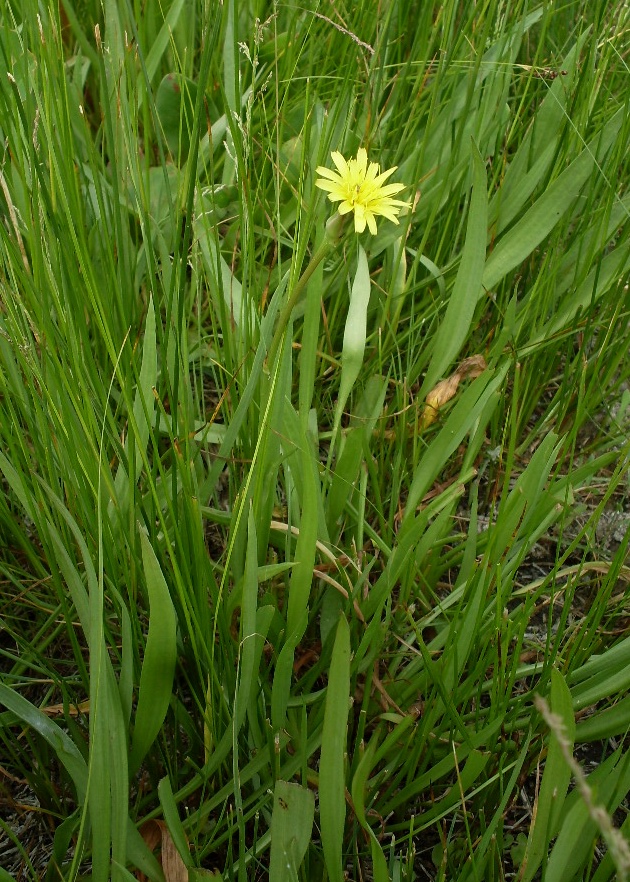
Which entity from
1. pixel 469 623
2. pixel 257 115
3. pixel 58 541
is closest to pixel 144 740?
pixel 58 541

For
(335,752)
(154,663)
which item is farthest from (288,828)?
(154,663)

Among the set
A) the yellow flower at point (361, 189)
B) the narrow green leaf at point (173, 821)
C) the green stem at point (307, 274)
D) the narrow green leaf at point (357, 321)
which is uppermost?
the yellow flower at point (361, 189)

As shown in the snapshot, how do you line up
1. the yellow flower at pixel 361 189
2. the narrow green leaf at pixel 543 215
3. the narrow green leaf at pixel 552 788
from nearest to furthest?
the narrow green leaf at pixel 552 788
the yellow flower at pixel 361 189
the narrow green leaf at pixel 543 215

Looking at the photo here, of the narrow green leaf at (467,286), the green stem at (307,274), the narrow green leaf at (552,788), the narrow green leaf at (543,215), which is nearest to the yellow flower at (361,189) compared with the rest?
the green stem at (307,274)

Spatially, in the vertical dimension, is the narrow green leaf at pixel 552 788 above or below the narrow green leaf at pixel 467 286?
below

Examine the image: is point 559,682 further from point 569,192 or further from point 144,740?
point 569,192

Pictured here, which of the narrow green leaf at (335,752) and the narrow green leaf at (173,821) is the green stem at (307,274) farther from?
the narrow green leaf at (173,821)

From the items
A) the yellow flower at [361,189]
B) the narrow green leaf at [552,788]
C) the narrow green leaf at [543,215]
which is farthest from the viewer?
the narrow green leaf at [543,215]

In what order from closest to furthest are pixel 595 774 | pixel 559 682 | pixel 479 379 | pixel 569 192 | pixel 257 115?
pixel 559 682, pixel 595 774, pixel 479 379, pixel 569 192, pixel 257 115
